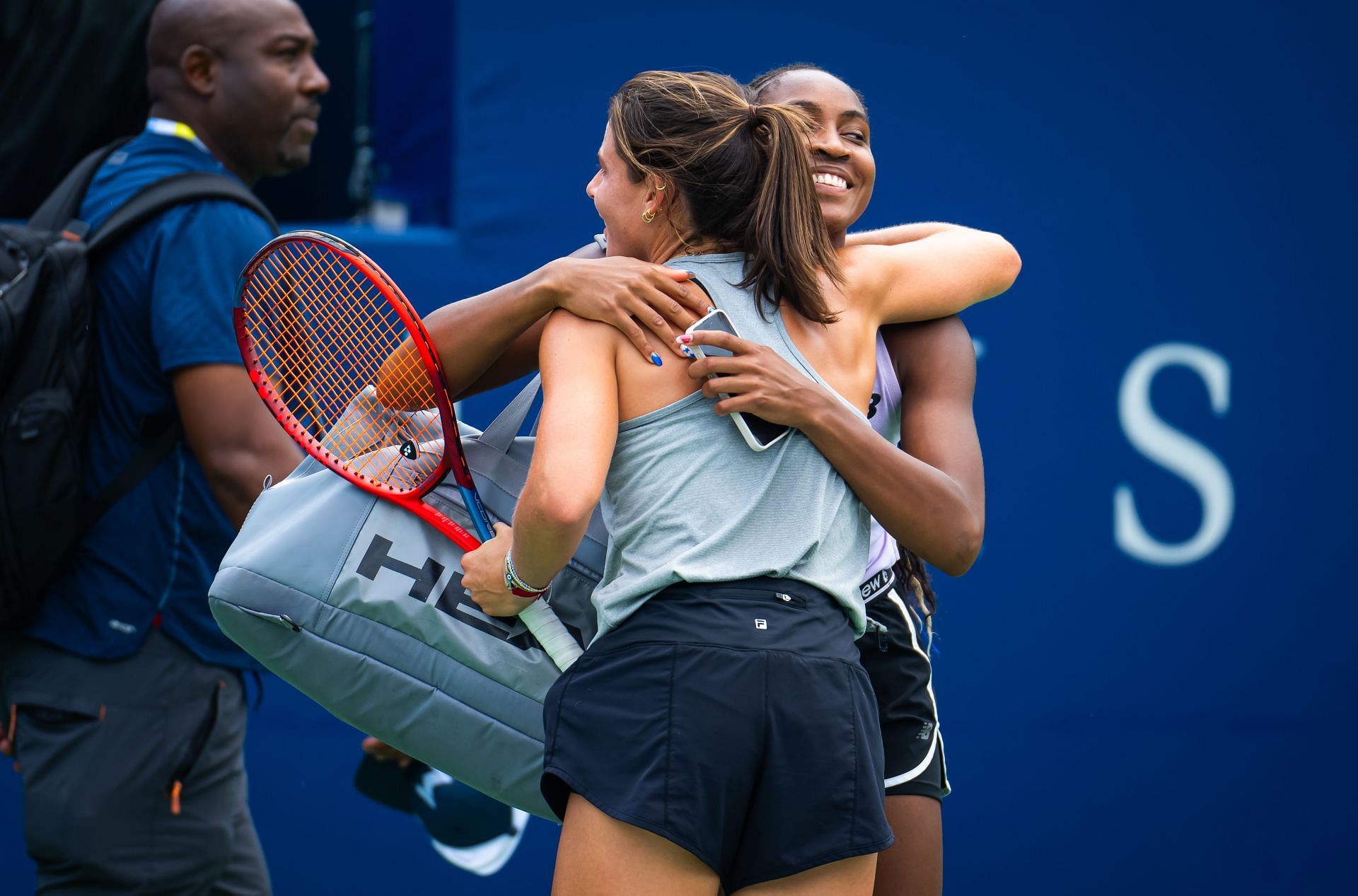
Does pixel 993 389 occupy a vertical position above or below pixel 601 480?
below

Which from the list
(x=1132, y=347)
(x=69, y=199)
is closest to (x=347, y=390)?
(x=69, y=199)

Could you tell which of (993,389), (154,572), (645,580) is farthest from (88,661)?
(993,389)

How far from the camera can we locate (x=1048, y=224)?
153 inches

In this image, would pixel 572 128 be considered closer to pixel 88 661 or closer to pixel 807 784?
pixel 88 661

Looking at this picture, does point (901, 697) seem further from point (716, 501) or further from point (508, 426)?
point (508, 426)

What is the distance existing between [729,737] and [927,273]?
79cm

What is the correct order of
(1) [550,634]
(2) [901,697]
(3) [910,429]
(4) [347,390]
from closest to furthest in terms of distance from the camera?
(1) [550,634], (3) [910,429], (2) [901,697], (4) [347,390]

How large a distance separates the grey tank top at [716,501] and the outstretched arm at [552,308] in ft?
0.24

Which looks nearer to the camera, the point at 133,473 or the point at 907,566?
the point at 907,566

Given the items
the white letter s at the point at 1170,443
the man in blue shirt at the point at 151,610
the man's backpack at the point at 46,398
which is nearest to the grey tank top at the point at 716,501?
the man in blue shirt at the point at 151,610

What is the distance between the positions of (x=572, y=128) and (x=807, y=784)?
2.54 m

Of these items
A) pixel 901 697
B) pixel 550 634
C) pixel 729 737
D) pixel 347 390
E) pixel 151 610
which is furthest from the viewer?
pixel 151 610

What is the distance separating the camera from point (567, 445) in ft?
5.47

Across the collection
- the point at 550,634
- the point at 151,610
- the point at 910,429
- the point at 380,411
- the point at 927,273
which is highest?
the point at 927,273
